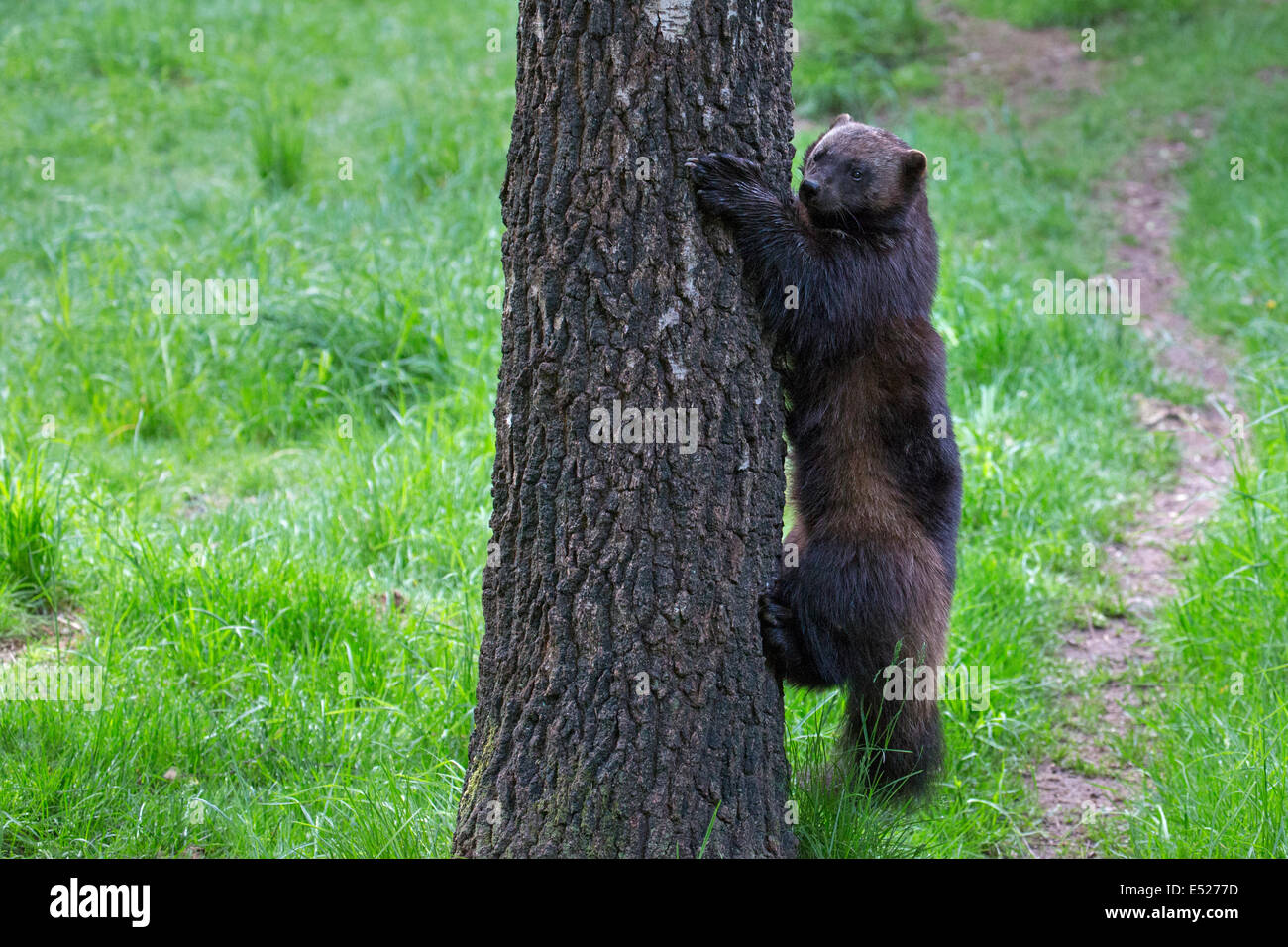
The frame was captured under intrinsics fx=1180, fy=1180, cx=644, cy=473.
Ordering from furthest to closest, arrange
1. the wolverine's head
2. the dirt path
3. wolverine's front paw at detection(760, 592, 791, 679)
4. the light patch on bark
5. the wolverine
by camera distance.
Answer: the dirt path < the wolverine's head < the wolverine < wolverine's front paw at detection(760, 592, 791, 679) < the light patch on bark

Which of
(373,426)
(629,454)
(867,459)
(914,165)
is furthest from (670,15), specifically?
(373,426)

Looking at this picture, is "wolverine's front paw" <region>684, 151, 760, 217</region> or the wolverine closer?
"wolverine's front paw" <region>684, 151, 760, 217</region>

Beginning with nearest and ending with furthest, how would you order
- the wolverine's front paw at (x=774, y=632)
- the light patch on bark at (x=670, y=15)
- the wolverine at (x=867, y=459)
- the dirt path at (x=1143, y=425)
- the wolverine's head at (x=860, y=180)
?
the light patch on bark at (x=670, y=15) → the wolverine's front paw at (x=774, y=632) → the wolverine at (x=867, y=459) → the wolverine's head at (x=860, y=180) → the dirt path at (x=1143, y=425)

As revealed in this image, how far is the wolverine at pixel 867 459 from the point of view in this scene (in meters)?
3.39

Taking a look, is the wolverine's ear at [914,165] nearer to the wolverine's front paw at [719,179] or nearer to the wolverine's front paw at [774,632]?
the wolverine's front paw at [719,179]

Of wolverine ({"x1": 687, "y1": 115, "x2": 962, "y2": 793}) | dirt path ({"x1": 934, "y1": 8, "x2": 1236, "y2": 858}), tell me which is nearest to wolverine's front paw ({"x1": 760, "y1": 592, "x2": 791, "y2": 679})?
wolverine ({"x1": 687, "y1": 115, "x2": 962, "y2": 793})

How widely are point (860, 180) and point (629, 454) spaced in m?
1.43

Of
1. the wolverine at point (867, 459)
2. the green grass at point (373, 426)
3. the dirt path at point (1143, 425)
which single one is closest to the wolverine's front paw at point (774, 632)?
the wolverine at point (867, 459)

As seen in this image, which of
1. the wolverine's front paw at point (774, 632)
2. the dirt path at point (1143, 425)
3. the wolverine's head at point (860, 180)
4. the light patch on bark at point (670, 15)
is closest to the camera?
the light patch on bark at point (670, 15)

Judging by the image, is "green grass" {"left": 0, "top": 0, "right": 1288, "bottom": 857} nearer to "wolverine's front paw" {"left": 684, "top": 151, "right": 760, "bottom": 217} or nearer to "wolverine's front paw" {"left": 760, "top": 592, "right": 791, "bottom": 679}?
"wolverine's front paw" {"left": 760, "top": 592, "right": 791, "bottom": 679}

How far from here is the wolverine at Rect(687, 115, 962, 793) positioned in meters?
3.39

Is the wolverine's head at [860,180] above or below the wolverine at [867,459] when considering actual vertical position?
above
